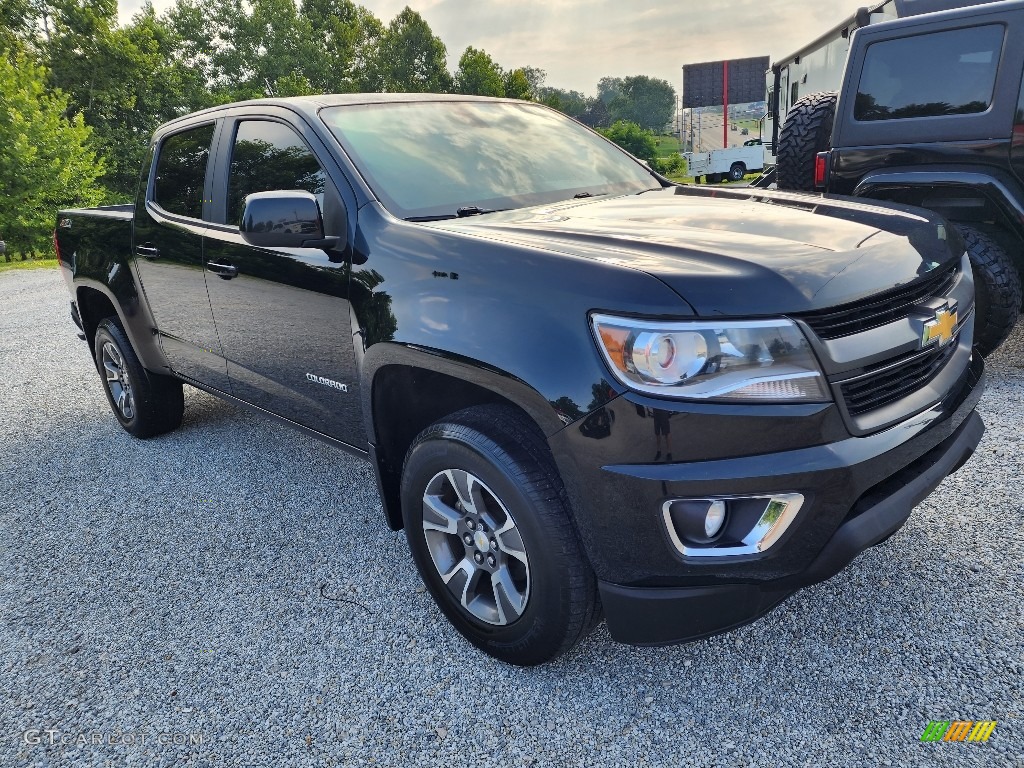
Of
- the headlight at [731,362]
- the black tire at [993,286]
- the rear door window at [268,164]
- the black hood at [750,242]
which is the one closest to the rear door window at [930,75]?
the black tire at [993,286]

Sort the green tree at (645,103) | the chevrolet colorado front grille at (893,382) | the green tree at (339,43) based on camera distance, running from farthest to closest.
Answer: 1. the green tree at (645,103)
2. the green tree at (339,43)
3. the chevrolet colorado front grille at (893,382)

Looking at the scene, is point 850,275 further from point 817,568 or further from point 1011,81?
point 1011,81

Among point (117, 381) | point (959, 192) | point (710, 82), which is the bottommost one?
point (117, 381)

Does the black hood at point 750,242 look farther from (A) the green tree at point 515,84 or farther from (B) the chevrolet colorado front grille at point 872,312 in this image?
(A) the green tree at point 515,84

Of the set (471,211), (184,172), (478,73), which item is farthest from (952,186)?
(478,73)

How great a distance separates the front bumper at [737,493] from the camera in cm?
181

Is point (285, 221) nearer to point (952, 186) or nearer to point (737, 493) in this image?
point (737, 493)

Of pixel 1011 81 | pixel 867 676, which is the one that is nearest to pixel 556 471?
pixel 867 676

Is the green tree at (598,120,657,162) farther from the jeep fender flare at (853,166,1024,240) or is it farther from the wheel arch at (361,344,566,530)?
the wheel arch at (361,344,566,530)

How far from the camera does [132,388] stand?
457 cm

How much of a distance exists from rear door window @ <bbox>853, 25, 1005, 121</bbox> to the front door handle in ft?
13.5

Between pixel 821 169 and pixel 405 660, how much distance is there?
14.2ft

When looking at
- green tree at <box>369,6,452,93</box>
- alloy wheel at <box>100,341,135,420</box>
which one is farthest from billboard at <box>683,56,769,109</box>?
Answer: alloy wheel at <box>100,341,135,420</box>

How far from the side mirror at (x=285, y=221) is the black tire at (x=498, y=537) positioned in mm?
881
